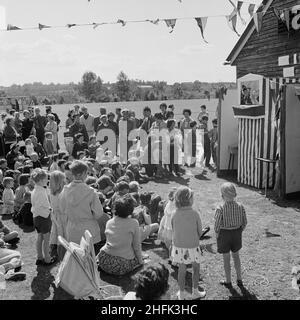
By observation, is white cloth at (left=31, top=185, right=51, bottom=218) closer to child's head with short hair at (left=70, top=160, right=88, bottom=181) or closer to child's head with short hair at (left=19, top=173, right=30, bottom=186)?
child's head with short hair at (left=70, top=160, right=88, bottom=181)

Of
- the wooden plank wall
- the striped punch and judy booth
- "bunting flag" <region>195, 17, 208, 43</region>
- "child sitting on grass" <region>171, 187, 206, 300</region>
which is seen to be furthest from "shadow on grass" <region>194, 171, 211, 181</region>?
"child sitting on grass" <region>171, 187, 206, 300</region>

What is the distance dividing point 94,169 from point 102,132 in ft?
10.8

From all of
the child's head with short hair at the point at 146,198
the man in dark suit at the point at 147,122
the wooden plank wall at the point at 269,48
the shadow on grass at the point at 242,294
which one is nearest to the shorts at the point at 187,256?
the shadow on grass at the point at 242,294

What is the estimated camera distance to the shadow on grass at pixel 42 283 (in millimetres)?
5344

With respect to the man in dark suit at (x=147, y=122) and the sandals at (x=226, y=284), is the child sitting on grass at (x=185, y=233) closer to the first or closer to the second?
the sandals at (x=226, y=284)

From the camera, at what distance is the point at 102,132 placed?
1301cm

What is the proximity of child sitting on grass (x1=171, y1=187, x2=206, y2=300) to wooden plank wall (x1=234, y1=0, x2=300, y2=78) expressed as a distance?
630 centimetres

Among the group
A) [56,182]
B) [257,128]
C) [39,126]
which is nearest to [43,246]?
[56,182]

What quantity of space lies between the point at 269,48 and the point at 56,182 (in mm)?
7494

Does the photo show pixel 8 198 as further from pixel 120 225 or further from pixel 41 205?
pixel 120 225

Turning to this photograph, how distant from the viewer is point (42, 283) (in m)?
5.68

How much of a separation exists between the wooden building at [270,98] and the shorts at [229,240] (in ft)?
16.3

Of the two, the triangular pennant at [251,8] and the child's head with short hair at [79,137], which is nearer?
the triangular pennant at [251,8]

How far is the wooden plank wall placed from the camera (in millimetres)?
10062
